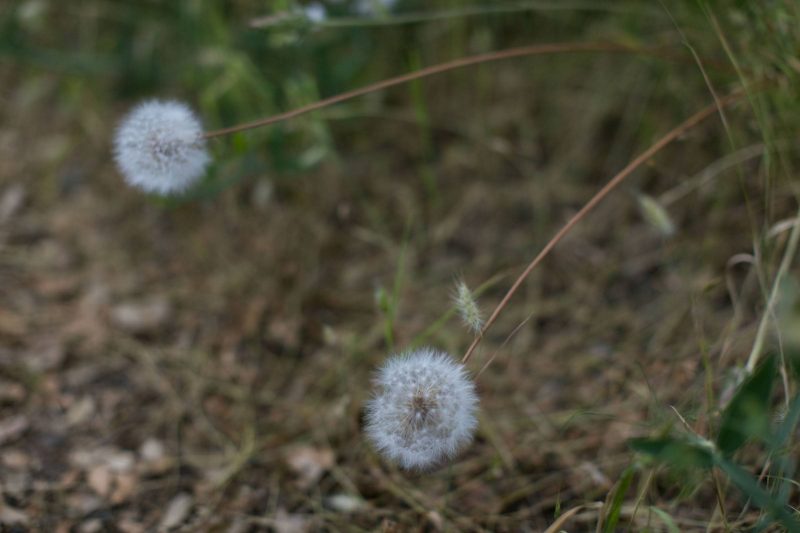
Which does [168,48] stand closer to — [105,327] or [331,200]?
[331,200]

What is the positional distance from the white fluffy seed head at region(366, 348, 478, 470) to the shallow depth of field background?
0.25 meters

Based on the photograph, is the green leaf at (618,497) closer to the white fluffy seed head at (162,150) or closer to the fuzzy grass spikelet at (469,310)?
the fuzzy grass spikelet at (469,310)

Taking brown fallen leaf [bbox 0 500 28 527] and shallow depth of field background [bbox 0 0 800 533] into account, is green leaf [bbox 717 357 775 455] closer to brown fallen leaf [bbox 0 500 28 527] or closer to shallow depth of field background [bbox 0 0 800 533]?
shallow depth of field background [bbox 0 0 800 533]

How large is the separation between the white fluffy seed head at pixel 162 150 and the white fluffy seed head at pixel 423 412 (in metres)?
0.54

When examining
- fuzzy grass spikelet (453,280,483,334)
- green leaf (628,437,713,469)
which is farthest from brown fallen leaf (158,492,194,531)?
green leaf (628,437,713,469)

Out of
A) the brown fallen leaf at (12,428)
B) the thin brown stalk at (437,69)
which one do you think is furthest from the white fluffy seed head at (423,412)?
the brown fallen leaf at (12,428)

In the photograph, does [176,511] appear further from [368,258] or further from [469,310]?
[368,258]

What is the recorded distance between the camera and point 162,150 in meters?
1.29

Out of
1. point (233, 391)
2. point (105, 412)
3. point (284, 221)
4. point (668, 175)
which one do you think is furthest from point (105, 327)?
point (668, 175)

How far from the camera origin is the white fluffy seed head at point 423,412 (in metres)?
1.05

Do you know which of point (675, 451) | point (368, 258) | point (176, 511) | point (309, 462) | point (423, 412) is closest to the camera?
point (675, 451)

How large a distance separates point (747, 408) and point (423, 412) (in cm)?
45

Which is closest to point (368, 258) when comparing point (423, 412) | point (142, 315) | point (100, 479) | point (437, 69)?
point (142, 315)

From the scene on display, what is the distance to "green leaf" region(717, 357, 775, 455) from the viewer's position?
0.94 m
